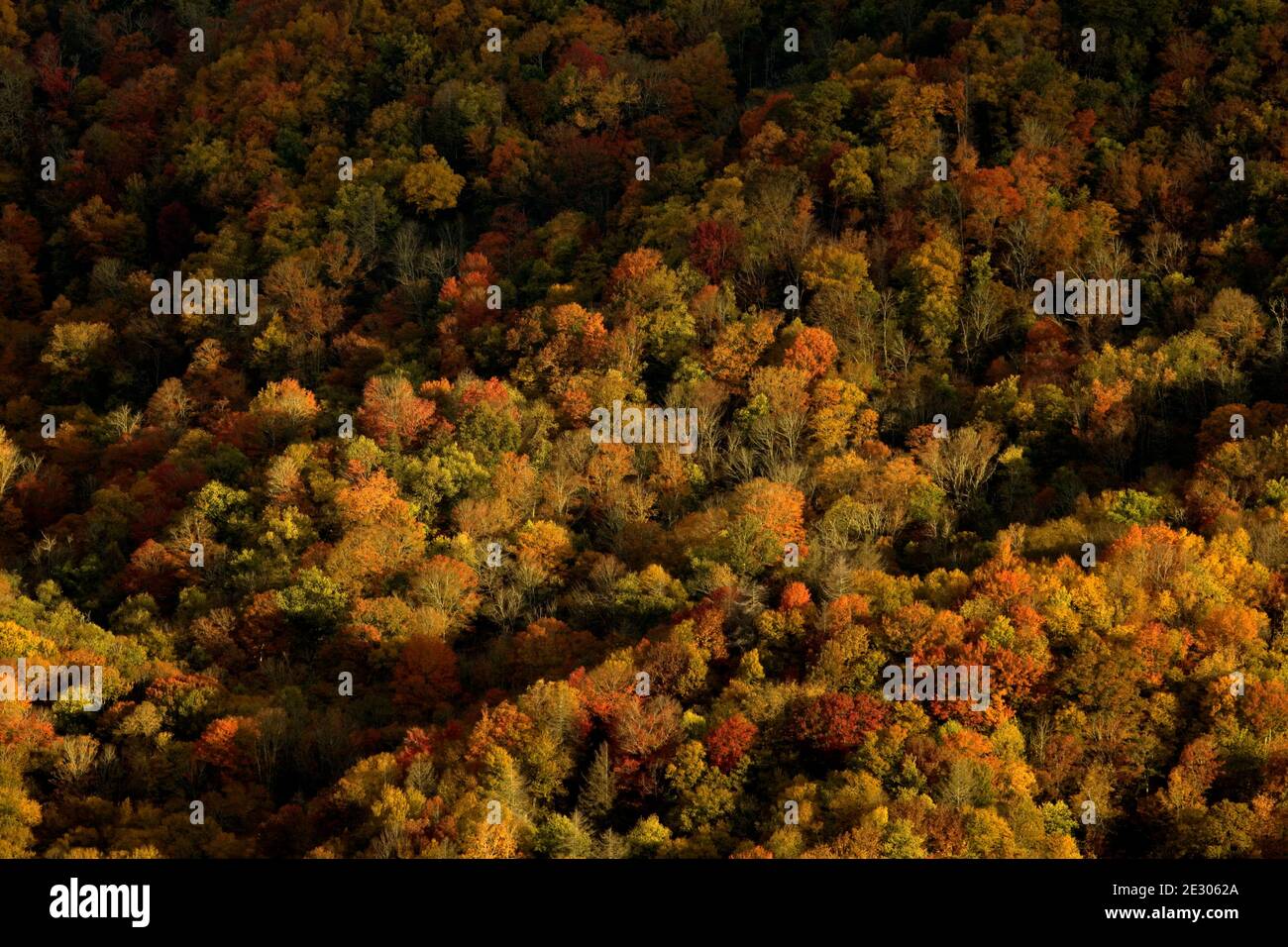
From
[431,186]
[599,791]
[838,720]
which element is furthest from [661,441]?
[431,186]

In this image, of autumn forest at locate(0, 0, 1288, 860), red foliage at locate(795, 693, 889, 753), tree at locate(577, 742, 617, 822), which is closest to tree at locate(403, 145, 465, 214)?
autumn forest at locate(0, 0, 1288, 860)

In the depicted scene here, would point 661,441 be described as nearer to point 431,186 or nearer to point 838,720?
point 838,720

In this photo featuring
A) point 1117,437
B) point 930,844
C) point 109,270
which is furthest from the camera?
point 109,270

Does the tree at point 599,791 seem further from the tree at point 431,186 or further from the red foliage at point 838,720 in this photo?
the tree at point 431,186

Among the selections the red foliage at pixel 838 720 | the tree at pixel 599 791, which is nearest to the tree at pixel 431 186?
the tree at pixel 599 791

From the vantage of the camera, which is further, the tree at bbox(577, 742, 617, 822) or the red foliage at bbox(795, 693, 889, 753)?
the tree at bbox(577, 742, 617, 822)

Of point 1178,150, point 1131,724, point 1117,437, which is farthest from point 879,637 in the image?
point 1178,150

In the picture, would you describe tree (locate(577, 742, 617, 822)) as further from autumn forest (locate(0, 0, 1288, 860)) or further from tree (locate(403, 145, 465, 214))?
tree (locate(403, 145, 465, 214))

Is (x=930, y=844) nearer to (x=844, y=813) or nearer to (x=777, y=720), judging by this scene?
(x=844, y=813)

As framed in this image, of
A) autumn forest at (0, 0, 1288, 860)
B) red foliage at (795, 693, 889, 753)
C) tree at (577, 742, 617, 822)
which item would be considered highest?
autumn forest at (0, 0, 1288, 860)
